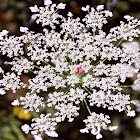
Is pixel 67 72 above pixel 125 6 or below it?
below

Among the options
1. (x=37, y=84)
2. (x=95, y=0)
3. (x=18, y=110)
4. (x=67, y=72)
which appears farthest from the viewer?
(x=18, y=110)

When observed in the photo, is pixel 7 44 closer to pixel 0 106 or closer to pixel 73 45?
pixel 73 45

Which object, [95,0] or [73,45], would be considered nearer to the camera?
[73,45]

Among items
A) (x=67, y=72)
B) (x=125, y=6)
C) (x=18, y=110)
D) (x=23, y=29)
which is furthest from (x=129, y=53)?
(x=18, y=110)

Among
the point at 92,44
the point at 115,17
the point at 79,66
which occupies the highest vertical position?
the point at 115,17

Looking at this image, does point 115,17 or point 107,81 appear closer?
point 107,81

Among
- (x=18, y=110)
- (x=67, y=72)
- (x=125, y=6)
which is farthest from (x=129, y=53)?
(x=18, y=110)

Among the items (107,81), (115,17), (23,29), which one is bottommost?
(107,81)

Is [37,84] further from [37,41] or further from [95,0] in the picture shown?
[95,0]

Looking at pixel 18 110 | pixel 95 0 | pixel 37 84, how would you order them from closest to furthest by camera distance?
pixel 37 84
pixel 95 0
pixel 18 110
